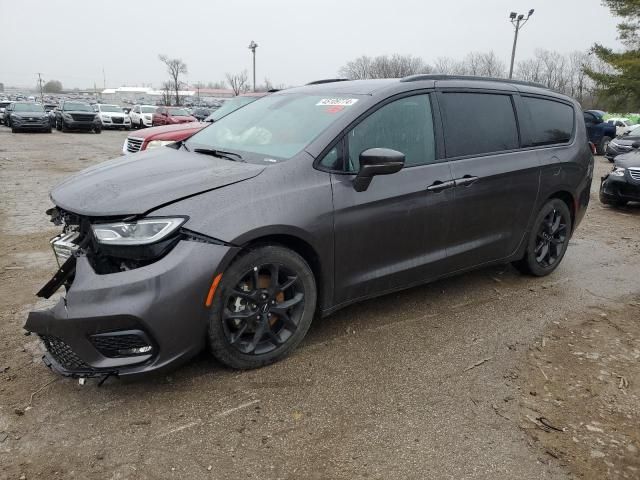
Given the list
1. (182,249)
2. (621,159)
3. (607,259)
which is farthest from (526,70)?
(182,249)

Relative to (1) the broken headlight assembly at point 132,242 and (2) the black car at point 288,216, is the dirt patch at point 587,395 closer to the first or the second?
(2) the black car at point 288,216

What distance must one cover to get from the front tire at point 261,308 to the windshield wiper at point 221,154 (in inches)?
29.9

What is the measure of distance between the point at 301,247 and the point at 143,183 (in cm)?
101

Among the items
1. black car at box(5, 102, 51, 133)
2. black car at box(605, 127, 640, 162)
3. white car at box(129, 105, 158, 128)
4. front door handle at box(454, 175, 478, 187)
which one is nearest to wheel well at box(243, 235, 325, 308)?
A: front door handle at box(454, 175, 478, 187)

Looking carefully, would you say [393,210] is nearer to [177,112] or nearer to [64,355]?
[64,355]

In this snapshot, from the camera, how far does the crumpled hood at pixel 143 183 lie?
2756 mm

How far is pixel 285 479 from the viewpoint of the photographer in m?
2.27

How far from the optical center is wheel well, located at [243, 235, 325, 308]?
9.75 feet

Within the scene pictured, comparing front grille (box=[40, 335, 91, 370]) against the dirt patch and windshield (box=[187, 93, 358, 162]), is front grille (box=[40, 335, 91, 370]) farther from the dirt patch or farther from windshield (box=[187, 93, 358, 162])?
the dirt patch

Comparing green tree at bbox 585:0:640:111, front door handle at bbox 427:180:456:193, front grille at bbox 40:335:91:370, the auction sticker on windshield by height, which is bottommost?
front grille at bbox 40:335:91:370

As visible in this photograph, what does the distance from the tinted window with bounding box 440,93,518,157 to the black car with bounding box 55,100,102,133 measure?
2648cm

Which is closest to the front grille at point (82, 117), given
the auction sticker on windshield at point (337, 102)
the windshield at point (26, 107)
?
the windshield at point (26, 107)

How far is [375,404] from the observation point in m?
2.83

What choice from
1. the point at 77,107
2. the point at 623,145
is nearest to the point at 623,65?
the point at 623,145
